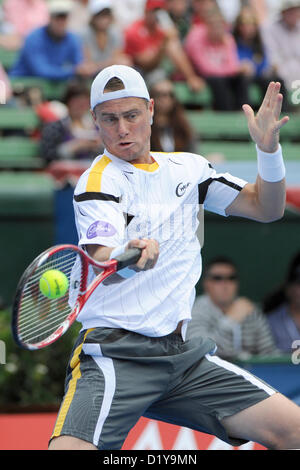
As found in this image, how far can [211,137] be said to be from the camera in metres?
9.27

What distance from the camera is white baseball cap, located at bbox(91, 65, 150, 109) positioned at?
3826 mm

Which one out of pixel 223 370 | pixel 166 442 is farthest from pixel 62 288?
pixel 166 442

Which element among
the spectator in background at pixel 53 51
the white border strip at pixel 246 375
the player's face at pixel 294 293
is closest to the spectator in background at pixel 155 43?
the spectator in background at pixel 53 51

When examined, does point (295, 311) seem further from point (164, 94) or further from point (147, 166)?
point (147, 166)

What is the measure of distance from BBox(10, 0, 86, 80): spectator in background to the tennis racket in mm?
5499

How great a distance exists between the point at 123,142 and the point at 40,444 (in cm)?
288

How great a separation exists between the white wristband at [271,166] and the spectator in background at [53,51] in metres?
5.21

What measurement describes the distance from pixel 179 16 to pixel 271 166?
20.9ft

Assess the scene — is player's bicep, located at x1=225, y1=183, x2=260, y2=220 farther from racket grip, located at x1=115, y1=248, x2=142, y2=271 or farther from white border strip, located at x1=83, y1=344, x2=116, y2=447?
white border strip, located at x1=83, y1=344, x2=116, y2=447

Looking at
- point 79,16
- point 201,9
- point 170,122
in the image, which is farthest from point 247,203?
point 79,16

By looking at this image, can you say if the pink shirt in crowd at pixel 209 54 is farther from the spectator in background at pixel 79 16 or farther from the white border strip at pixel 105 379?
the white border strip at pixel 105 379

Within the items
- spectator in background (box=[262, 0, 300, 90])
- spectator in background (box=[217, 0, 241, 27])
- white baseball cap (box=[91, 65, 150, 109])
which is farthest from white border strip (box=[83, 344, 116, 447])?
spectator in background (box=[217, 0, 241, 27])
